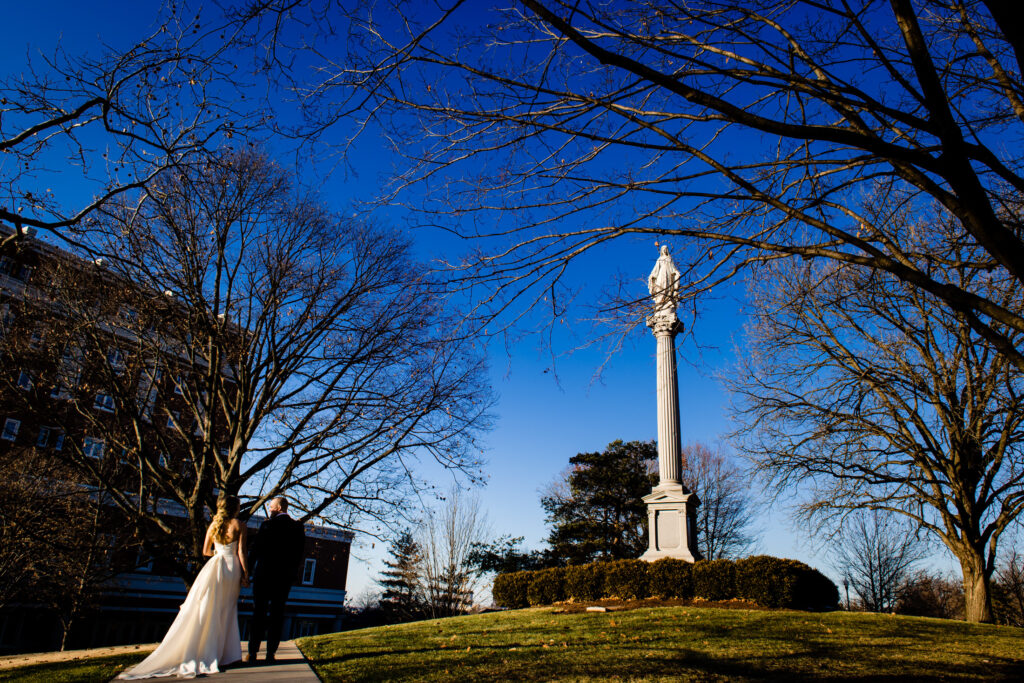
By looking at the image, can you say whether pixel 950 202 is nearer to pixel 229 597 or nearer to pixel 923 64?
pixel 923 64

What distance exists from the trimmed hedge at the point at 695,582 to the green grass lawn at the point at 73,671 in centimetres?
1182

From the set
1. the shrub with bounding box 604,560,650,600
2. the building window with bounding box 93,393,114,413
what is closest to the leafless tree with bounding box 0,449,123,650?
the building window with bounding box 93,393,114,413

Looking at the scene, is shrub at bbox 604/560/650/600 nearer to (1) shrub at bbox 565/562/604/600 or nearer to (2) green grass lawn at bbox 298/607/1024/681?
(1) shrub at bbox 565/562/604/600

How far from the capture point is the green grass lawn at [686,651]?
19.8ft

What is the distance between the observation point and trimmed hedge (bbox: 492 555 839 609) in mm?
14500

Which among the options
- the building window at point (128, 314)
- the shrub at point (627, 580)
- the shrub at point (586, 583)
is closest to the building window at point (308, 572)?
the shrub at point (586, 583)

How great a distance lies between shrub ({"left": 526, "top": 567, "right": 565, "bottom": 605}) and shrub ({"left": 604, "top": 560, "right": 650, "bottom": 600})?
1.82 m

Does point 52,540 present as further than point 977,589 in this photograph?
Yes

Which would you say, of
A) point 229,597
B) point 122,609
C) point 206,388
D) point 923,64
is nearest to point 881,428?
point 923,64

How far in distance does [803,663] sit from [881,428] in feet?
30.8

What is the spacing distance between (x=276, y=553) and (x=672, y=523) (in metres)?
14.1

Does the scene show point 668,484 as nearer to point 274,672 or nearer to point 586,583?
point 586,583

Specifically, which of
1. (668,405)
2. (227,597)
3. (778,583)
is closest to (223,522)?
(227,597)

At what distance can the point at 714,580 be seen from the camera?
603 inches
